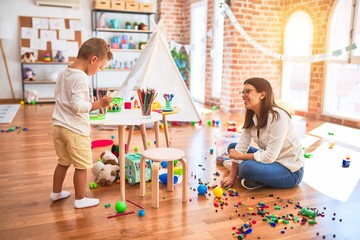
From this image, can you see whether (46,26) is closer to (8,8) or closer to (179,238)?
(8,8)

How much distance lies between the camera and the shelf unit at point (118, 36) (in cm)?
692

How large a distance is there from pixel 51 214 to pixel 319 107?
4192 millimetres

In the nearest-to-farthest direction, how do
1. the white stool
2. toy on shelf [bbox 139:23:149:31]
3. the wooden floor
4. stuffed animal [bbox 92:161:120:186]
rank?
1. the wooden floor
2. the white stool
3. stuffed animal [bbox 92:161:120:186]
4. toy on shelf [bbox 139:23:149:31]

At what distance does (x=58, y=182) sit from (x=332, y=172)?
2104mm

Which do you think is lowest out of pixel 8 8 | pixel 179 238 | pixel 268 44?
pixel 179 238

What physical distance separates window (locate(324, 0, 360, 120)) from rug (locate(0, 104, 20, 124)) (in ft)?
14.4

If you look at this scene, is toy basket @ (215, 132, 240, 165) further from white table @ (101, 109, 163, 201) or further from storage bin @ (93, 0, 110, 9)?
storage bin @ (93, 0, 110, 9)

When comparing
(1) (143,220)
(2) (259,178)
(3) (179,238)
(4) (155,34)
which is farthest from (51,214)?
(4) (155,34)

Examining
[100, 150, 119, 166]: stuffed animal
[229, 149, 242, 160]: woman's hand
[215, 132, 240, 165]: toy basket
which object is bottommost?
[215, 132, 240, 165]: toy basket

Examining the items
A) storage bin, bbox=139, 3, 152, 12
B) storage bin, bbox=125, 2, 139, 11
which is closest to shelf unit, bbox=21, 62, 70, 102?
storage bin, bbox=125, 2, 139, 11

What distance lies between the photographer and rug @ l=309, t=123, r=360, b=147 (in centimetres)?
401

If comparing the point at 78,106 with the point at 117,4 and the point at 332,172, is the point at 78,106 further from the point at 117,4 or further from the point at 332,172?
the point at 117,4

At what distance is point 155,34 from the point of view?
410 centimetres

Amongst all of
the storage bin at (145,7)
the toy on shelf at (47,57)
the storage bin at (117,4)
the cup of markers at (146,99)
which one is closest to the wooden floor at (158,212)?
the cup of markers at (146,99)
